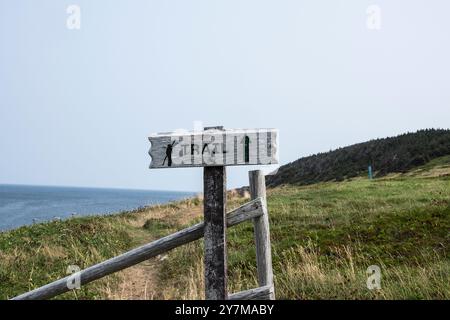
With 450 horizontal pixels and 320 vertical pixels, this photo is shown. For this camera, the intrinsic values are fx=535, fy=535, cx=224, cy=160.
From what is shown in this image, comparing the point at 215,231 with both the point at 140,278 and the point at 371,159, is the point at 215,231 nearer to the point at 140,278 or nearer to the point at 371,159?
the point at 140,278

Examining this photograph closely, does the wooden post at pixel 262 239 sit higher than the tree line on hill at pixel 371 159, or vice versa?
the tree line on hill at pixel 371 159

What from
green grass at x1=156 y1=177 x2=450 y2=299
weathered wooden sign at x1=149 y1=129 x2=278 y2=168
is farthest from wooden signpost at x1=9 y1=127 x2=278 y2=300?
green grass at x1=156 y1=177 x2=450 y2=299

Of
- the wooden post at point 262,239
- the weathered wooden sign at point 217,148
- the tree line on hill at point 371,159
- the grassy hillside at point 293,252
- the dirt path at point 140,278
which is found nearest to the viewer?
the weathered wooden sign at point 217,148

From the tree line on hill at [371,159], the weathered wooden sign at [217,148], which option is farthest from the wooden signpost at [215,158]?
the tree line on hill at [371,159]

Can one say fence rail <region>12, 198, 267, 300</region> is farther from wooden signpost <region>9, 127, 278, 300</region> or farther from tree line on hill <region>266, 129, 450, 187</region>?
tree line on hill <region>266, 129, 450, 187</region>

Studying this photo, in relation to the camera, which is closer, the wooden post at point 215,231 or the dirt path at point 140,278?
the wooden post at point 215,231

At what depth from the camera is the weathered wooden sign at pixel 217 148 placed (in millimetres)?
6258

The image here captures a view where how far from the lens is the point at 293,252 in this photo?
40.3 feet

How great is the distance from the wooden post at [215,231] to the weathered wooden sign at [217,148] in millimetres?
176

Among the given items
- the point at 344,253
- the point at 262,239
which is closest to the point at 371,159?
the point at 344,253

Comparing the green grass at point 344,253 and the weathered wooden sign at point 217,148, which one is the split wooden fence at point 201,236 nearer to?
the weathered wooden sign at point 217,148

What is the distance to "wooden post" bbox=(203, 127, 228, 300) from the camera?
6.38 meters

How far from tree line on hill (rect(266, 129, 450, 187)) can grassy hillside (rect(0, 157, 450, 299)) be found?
2819 centimetres
